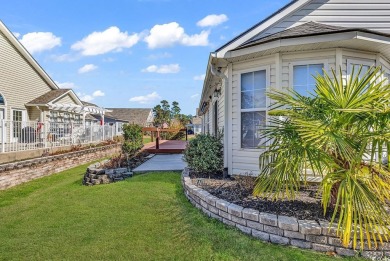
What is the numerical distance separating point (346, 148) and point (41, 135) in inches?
504

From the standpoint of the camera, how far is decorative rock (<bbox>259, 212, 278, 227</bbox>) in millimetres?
3635

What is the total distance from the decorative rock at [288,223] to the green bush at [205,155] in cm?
347

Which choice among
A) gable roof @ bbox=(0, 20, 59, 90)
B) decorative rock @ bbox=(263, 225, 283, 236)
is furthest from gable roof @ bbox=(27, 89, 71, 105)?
decorative rock @ bbox=(263, 225, 283, 236)

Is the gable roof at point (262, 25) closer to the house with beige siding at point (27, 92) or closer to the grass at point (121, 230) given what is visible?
the grass at point (121, 230)

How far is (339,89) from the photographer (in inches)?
143

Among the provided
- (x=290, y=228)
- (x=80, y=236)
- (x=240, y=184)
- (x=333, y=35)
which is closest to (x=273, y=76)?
(x=333, y=35)

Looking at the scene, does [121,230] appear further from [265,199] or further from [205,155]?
[205,155]

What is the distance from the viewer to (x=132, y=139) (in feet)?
34.4

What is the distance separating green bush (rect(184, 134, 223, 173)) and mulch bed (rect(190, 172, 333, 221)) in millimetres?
660

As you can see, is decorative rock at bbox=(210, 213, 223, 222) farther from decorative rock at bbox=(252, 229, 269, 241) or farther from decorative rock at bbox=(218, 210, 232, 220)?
decorative rock at bbox=(252, 229, 269, 241)

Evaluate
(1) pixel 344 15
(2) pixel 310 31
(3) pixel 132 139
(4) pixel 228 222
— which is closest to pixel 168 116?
(3) pixel 132 139

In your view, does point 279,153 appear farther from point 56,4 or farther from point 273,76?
point 56,4

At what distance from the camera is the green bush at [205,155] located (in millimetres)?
7027

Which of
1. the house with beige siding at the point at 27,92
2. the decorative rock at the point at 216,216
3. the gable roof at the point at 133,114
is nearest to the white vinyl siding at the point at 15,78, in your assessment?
the house with beige siding at the point at 27,92
